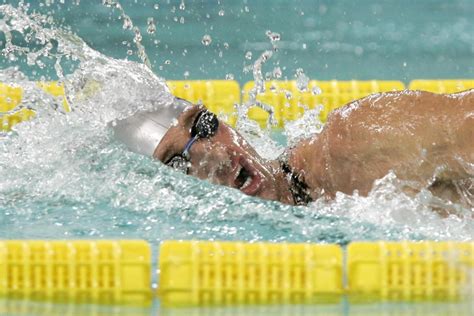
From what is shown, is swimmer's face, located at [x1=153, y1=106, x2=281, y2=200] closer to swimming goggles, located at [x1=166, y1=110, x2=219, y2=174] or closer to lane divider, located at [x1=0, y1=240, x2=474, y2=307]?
swimming goggles, located at [x1=166, y1=110, x2=219, y2=174]

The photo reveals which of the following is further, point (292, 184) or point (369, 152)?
point (292, 184)

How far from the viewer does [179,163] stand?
2889mm

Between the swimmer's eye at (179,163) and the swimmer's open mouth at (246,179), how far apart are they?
0.56ft

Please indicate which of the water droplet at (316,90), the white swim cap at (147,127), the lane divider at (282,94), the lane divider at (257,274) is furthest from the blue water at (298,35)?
the lane divider at (257,274)

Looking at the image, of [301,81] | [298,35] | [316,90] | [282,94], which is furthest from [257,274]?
[298,35]

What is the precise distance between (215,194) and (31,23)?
1.24 metres

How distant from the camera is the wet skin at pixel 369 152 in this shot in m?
2.48

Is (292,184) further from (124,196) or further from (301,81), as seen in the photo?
(301,81)

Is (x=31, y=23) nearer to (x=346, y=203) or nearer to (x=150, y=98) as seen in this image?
(x=150, y=98)

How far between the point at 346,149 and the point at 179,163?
0.56 m

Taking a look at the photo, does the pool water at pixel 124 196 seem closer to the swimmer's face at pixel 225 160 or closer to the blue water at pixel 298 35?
the swimmer's face at pixel 225 160

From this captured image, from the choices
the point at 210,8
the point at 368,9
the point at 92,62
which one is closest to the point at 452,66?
the point at 368,9

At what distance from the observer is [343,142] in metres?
2.62

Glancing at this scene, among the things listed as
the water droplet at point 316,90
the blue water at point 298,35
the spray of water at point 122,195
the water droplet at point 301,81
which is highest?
the blue water at point 298,35
